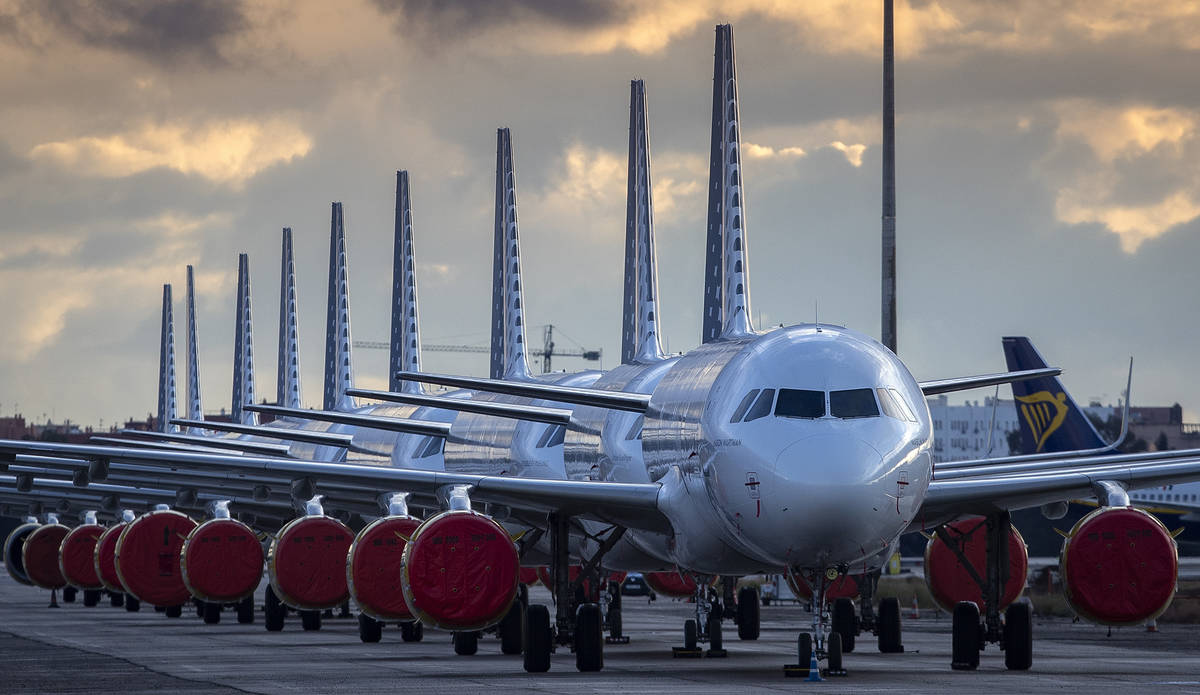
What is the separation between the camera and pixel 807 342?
22766 mm

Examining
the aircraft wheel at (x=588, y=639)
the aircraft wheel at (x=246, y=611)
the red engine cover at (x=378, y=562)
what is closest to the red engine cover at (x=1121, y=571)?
the aircraft wheel at (x=588, y=639)

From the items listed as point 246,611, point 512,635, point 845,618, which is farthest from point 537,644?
point 246,611

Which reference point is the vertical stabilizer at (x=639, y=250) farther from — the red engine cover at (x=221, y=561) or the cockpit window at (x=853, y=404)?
the cockpit window at (x=853, y=404)

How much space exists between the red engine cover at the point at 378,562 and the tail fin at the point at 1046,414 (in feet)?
159

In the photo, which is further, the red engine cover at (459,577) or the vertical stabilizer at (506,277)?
the vertical stabilizer at (506,277)

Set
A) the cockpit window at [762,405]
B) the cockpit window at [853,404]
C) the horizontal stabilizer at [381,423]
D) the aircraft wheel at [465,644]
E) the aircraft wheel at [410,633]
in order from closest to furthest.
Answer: the cockpit window at [853,404]
the cockpit window at [762,405]
the aircraft wheel at [465,644]
the horizontal stabilizer at [381,423]
the aircraft wheel at [410,633]

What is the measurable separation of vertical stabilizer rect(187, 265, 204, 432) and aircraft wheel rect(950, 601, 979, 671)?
212ft

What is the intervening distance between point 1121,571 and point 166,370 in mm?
73259

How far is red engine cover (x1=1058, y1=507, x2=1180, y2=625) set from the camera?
23484mm

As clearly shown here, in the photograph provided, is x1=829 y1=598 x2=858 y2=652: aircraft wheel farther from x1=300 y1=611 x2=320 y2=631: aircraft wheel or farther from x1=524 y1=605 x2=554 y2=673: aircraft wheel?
x1=300 y1=611 x2=320 y2=631: aircraft wheel

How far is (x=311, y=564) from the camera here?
3394 centimetres

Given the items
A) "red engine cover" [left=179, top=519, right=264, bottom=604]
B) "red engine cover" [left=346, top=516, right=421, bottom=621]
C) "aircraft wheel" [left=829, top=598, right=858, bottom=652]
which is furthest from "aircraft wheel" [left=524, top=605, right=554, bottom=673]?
"red engine cover" [left=179, top=519, right=264, bottom=604]

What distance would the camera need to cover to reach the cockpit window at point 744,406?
2230cm

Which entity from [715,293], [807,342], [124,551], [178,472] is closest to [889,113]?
[715,293]
